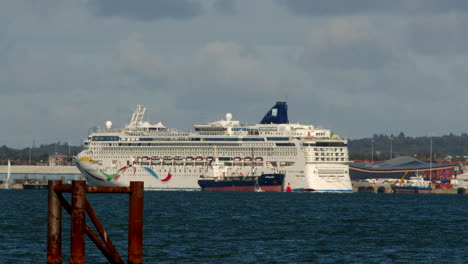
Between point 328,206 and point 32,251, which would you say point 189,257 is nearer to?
point 32,251

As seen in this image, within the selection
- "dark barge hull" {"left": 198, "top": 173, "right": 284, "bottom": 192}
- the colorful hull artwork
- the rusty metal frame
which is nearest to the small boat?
"dark barge hull" {"left": 198, "top": 173, "right": 284, "bottom": 192}

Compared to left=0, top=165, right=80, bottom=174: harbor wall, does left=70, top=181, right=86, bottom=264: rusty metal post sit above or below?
below

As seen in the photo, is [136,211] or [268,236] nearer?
[136,211]

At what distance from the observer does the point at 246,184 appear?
12950 centimetres

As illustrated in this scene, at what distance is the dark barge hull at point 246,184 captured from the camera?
129m

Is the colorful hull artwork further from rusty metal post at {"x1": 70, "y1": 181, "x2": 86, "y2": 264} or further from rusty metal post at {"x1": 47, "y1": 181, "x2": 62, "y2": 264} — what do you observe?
rusty metal post at {"x1": 70, "y1": 181, "x2": 86, "y2": 264}

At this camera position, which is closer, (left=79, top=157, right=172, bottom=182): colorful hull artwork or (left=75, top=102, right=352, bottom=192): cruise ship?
(left=75, top=102, right=352, bottom=192): cruise ship

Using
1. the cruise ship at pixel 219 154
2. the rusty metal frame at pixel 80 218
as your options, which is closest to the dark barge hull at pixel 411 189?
the cruise ship at pixel 219 154

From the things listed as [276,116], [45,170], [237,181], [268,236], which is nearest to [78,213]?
[268,236]

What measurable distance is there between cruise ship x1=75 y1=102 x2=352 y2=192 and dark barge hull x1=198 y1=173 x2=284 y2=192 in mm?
1036

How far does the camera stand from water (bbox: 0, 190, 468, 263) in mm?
41906

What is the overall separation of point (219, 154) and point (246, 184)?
6243mm

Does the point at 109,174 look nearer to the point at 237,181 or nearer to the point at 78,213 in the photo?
the point at 237,181

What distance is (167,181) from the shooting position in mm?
131625
